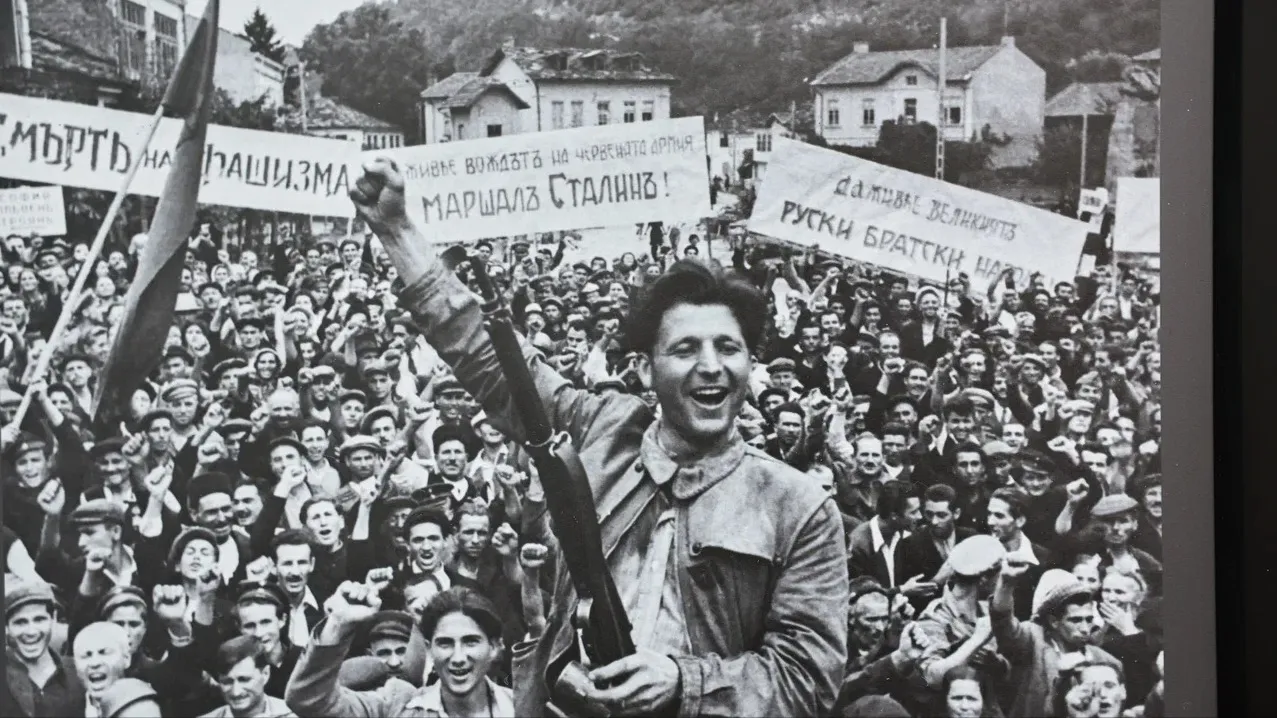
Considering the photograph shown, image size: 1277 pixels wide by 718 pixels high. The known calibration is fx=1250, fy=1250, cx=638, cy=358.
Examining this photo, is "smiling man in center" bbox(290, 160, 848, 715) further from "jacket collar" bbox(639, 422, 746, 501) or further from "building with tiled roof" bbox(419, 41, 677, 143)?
"building with tiled roof" bbox(419, 41, 677, 143)

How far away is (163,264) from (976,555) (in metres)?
2.68

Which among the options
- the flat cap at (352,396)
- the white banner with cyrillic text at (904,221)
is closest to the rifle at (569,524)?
the flat cap at (352,396)

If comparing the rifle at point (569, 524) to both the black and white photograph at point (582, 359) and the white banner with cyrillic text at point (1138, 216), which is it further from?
the white banner with cyrillic text at point (1138, 216)

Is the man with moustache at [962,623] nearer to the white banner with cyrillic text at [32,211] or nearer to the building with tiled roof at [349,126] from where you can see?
the building with tiled roof at [349,126]

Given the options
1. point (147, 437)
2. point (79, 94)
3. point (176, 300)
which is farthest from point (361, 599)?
point (79, 94)

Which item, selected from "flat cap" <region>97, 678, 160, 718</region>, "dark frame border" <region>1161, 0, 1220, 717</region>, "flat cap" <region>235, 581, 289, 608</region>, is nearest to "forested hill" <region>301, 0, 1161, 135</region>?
"dark frame border" <region>1161, 0, 1220, 717</region>

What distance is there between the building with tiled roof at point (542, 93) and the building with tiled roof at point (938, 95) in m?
0.52

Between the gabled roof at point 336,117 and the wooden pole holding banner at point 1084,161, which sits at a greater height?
the gabled roof at point 336,117

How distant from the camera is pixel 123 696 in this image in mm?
3938

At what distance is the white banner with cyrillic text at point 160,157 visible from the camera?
3926mm

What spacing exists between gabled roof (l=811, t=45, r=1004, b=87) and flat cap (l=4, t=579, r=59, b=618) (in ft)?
9.41

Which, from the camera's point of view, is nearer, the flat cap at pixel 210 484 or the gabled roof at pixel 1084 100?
the gabled roof at pixel 1084 100

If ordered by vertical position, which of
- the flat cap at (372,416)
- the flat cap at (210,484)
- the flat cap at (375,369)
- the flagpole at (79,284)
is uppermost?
the flagpole at (79,284)

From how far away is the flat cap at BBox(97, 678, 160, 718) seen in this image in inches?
155
